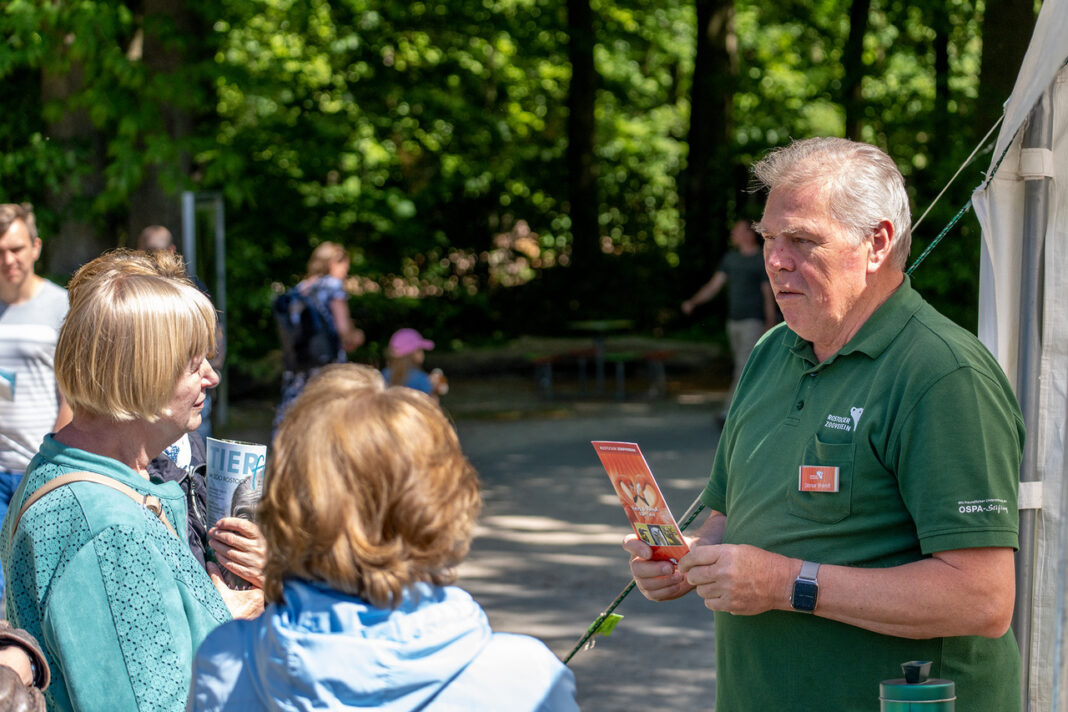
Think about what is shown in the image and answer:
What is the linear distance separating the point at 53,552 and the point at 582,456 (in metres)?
8.84

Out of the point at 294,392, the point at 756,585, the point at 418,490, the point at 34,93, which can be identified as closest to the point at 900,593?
the point at 756,585

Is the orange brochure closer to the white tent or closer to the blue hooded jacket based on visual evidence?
the blue hooded jacket

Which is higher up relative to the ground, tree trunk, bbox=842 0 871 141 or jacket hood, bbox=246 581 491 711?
tree trunk, bbox=842 0 871 141

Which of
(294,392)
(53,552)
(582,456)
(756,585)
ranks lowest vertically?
(582,456)

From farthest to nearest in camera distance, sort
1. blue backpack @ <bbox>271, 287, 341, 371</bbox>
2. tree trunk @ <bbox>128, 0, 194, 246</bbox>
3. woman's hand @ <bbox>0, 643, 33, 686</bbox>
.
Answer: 1. tree trunk @ <bbox>128, 0, 194, 246</bbox>
2. blue backpack @ <bbox>271, 287, 341, 371</bbox>
3. woman's hand @ <bbox>0, 643, 33, 686</bbox>

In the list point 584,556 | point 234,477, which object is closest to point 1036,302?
point 234,477

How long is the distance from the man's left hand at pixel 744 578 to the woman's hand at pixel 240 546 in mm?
883

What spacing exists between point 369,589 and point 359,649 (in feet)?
0.27

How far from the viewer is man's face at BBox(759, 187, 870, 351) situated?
8.18ft

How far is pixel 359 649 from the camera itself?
1645 millimetres

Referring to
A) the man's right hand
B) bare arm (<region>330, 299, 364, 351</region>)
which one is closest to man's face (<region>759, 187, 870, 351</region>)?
the man's right hand

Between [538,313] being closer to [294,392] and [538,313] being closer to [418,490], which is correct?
[294,392]

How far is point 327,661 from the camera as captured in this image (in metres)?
1.64

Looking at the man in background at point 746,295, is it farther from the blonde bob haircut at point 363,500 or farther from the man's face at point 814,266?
the blonde bob haircut at point 363,500
